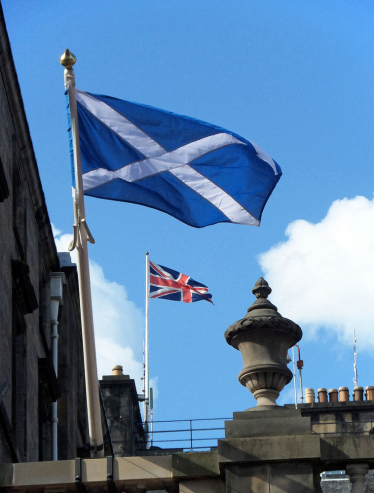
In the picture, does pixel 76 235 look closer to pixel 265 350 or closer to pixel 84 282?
pixel 84 282

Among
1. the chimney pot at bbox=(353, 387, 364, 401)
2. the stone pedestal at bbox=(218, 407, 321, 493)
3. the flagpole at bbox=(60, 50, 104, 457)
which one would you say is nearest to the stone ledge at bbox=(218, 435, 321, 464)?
the stone pedestal at bbox=(218, 407, 321, 493)

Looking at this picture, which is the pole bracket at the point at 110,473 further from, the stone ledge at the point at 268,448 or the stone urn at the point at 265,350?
the stone urn at the point at 265,350

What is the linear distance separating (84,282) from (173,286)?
24.5 m

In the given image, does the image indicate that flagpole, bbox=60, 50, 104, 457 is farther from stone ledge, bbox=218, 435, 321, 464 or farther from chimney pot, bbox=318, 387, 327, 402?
chimney pot, bbox=318, 387, 327, 402

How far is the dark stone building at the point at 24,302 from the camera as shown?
20.3m

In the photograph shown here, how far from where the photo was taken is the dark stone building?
799 inches

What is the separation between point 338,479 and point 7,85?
19666 mm

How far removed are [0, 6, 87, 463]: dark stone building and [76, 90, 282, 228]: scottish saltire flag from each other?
5.56 feet

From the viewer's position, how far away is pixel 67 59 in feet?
61.6

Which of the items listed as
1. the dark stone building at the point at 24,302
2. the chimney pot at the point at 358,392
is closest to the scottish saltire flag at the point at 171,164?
A: the dark stone building at the point at 24,302

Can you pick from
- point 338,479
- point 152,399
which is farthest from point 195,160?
point 152,399

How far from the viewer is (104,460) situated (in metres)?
16.3

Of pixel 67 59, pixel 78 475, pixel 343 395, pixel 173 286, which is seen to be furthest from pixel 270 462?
pixel 173 286

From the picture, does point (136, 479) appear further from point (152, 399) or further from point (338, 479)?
point (152, 399)
